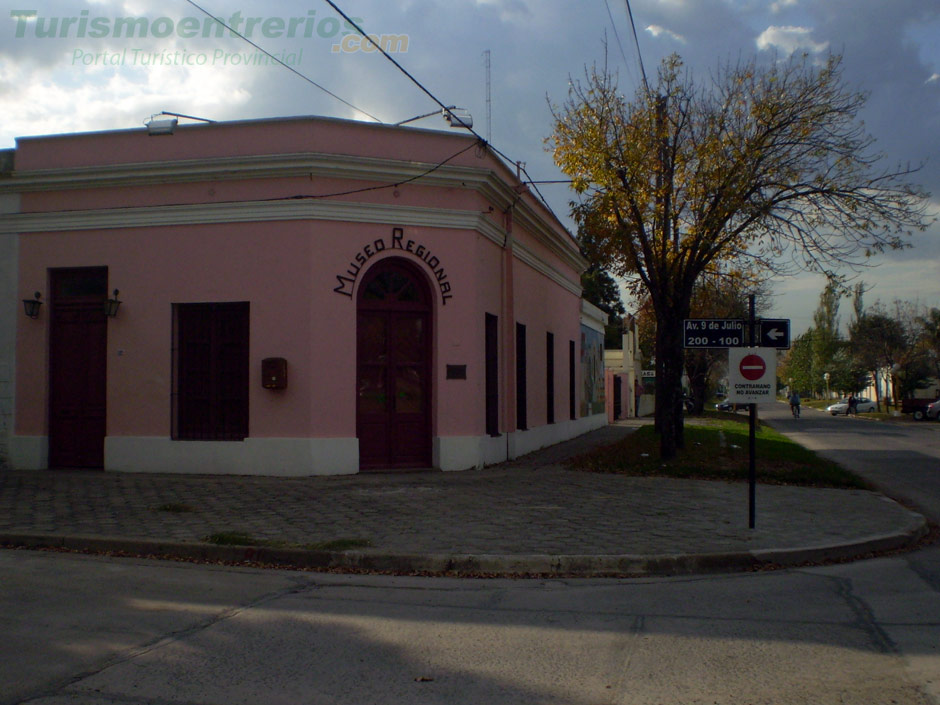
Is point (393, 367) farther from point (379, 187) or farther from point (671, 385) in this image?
point (671, 385)

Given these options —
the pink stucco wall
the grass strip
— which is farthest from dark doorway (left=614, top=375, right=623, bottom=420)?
the pink stucco wall

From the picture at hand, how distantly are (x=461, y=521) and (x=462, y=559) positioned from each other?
75.5 inches

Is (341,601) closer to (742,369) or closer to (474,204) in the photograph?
(742,369)

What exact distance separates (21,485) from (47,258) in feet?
14.7

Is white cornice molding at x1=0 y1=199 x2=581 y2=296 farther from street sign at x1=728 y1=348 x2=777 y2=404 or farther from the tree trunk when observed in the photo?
street sign at x1=728 y1=348 x2=777 y2=404

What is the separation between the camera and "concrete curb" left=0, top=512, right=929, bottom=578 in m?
7.61

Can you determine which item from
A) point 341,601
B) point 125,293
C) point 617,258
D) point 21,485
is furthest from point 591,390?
point 341,601

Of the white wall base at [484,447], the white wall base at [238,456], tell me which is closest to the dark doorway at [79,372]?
the white wall base at [238,456]

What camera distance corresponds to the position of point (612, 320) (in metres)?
63.9

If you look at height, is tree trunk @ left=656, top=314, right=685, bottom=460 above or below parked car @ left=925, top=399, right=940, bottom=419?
above

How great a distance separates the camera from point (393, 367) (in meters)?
14.6

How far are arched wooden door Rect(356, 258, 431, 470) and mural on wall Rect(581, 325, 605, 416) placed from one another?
12.8 metres

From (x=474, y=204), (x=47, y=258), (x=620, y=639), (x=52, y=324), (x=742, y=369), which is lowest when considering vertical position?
(x=620, y=639)

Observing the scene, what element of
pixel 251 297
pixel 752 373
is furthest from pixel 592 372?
pixel 752 373
